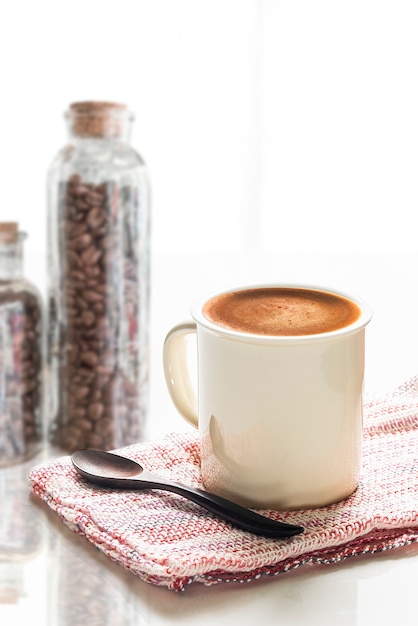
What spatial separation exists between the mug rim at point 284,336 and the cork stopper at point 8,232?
0.62ft

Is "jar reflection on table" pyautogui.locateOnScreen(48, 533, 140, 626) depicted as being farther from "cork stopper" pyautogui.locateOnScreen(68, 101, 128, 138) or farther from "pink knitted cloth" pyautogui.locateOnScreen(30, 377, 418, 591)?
"cork stopper" pyautogui.locateOnScreen(68, 101, 128, 138)

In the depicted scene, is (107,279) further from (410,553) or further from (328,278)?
(328,278)

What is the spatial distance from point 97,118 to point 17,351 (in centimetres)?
20

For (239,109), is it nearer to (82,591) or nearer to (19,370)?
(19,370)

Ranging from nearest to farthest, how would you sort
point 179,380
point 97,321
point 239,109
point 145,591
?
point 145,591
point 179,380
point 97,321
point 239,109

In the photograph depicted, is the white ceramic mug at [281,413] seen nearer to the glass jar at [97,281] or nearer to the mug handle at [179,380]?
the mug handle at [179,380]

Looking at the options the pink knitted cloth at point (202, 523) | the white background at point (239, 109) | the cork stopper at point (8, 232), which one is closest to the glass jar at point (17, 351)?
the cork stopper at point (8, 232)

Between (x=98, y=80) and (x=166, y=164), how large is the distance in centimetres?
33

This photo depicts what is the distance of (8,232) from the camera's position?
71cm

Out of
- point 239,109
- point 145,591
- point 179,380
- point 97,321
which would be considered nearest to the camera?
point 145,591

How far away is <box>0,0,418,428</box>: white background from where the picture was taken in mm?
2123

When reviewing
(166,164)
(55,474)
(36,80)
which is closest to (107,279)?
(55,474)

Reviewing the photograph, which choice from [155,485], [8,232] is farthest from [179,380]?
[8,232]

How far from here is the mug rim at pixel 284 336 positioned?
521mm
